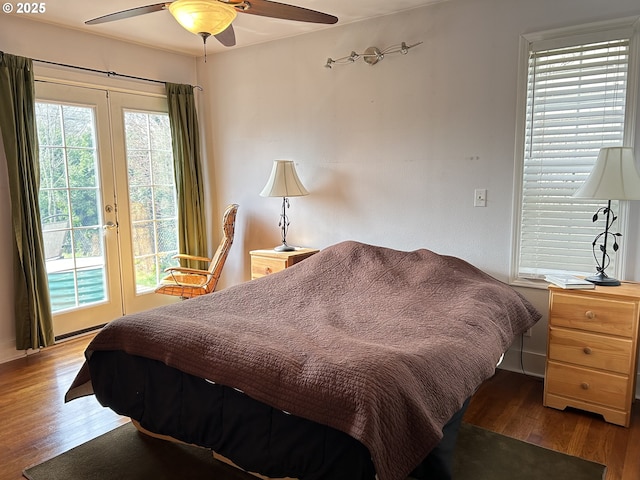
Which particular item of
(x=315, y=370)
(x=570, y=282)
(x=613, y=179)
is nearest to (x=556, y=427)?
(x=570, y=282)

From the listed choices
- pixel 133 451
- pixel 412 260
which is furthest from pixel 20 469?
pixel 412 260

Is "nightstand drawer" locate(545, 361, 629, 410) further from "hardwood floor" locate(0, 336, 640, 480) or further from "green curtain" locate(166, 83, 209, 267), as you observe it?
"green curtain" locate(166, 83, 209, 267)

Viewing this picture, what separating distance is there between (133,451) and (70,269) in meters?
2.03

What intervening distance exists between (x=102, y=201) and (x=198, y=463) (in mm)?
2538

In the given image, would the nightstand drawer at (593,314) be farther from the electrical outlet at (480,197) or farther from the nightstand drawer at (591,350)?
the electrical outlet at (480,197)

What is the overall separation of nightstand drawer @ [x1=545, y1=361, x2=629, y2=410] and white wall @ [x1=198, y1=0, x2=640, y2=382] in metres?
0.44

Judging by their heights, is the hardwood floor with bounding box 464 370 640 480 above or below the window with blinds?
below

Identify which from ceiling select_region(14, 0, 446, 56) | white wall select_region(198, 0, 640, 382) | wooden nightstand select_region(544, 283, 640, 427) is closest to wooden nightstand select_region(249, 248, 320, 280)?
white wall select_region(198, 0, 640, 382)

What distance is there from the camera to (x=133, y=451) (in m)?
2.27

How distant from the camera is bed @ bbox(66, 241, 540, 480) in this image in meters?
1.58

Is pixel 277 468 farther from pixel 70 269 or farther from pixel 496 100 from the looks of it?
pixel 70 269

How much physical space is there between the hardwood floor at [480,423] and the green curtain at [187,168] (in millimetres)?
1710

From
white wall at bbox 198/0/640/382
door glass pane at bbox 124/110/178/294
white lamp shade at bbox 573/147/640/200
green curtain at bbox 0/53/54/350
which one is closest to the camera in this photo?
white lamp shade at bbox 573/147/640/200

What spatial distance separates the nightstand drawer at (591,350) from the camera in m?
2.43
